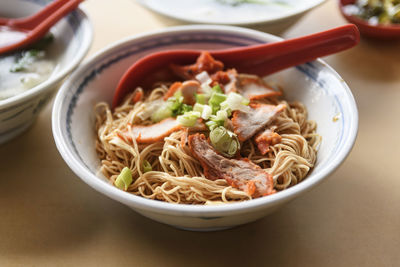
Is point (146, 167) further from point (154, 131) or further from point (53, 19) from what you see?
point (53, 19)

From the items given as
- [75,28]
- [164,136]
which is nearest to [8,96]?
A: [75,28]

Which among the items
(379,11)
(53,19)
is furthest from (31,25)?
(379,11)

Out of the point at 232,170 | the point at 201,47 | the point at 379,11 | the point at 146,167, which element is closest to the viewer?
the point at 232,170

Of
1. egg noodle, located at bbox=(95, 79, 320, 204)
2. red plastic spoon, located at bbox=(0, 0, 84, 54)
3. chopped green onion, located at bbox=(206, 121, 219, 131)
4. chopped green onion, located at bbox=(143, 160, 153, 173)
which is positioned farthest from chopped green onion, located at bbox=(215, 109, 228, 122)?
red plastic spoon, located at bbox=(0, 0, 84, 54)

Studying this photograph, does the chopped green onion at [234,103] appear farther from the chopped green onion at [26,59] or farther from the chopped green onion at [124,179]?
the chopped green onion at [26,59]

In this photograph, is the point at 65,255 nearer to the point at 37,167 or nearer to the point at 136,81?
the point at 37,167

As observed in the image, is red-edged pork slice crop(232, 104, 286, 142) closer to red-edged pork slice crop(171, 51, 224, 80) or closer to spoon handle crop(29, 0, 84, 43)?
red-edged pork slice crop(171, 51, 224, 80)

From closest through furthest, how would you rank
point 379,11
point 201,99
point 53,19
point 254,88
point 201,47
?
1. point 201,99
2. point 254,88
3. point 201,47
4. point 53,19
5. point 379,11
